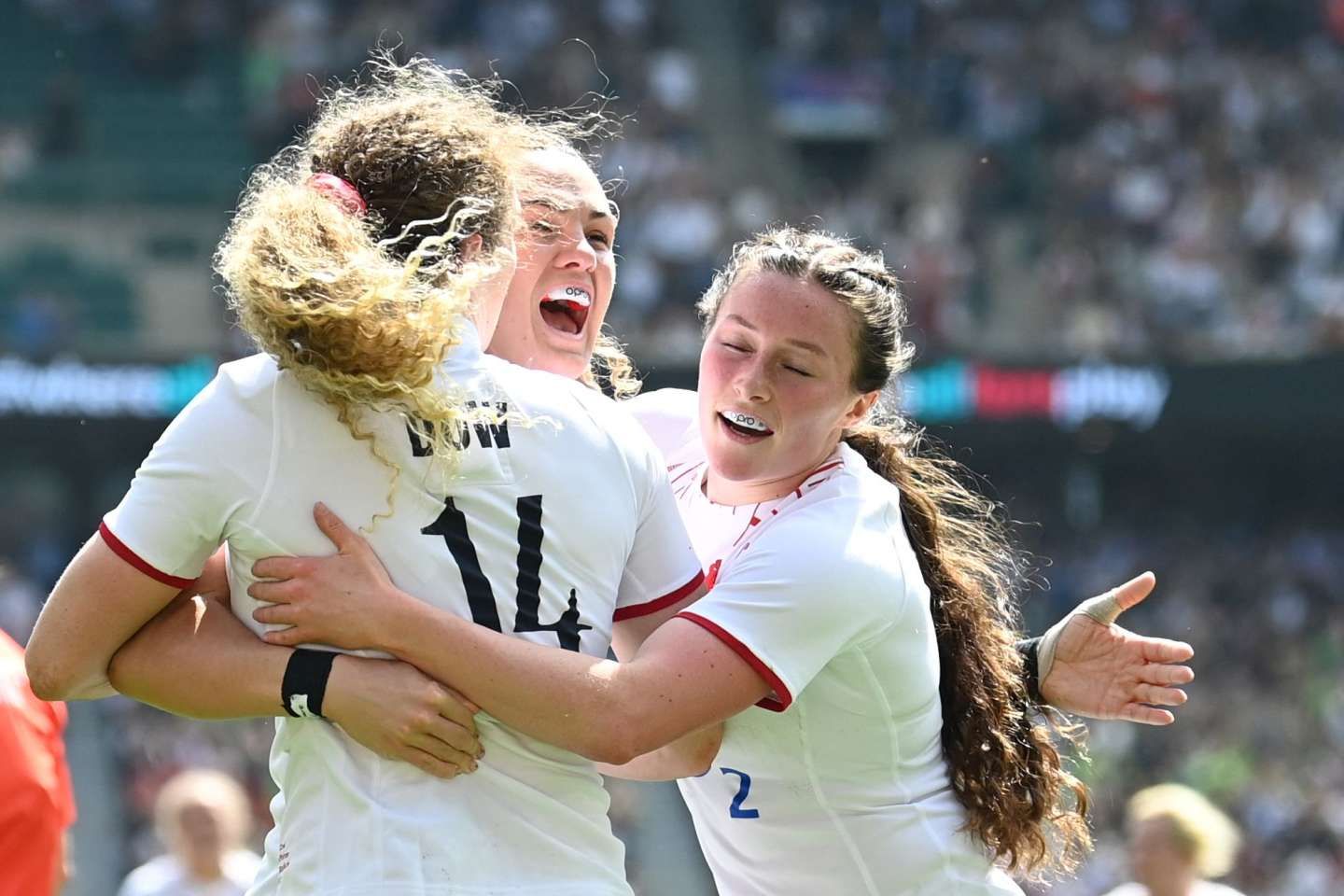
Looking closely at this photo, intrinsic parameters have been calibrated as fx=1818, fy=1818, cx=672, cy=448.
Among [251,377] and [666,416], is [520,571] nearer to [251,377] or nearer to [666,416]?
[251,377]

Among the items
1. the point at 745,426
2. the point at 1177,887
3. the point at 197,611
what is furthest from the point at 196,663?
the point at 1177,887

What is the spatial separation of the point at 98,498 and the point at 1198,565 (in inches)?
376

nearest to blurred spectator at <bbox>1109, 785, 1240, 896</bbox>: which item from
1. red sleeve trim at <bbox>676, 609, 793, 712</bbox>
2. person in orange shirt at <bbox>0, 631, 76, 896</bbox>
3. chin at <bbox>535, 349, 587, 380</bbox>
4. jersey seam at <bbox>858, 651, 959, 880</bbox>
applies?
→ jersey seam at <bbox>858, 651, 959, 880</bbox>

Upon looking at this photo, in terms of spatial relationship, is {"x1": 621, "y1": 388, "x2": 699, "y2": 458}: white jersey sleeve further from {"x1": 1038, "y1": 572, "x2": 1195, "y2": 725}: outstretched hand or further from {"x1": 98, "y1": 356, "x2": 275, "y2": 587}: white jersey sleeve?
{"x1": 98, "y1": 356, "x2": 275, "y2": 587}: white jersey sleeve

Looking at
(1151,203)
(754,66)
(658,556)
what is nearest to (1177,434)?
(1151,203)

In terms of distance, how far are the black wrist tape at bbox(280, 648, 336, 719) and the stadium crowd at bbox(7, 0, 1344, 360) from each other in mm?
11893

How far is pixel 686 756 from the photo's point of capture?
8.46 ft

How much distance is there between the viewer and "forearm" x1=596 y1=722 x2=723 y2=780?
2564 mm

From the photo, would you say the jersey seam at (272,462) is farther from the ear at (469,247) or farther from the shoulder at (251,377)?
the ear at (469,247)

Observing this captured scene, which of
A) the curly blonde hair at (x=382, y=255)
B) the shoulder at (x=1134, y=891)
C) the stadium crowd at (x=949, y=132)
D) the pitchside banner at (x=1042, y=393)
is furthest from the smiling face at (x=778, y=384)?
the pitchside banner at (x=1042, y=393)

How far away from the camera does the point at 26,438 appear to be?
47.7ft

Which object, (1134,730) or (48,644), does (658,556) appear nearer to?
(48,644)

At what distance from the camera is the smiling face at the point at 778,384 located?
2.85 meters

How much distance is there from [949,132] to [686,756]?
1552 centimetres
